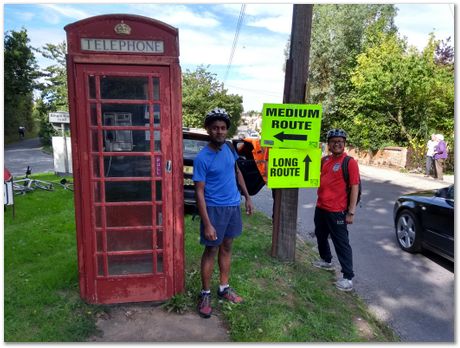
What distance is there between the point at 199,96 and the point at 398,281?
29132mm

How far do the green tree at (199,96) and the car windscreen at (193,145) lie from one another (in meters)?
23.9

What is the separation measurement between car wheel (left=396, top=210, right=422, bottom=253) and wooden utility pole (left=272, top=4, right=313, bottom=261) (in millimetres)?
2062

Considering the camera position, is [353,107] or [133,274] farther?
[353,107]

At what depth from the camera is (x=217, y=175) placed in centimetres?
338

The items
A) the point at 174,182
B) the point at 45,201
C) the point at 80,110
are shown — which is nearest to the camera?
the point at 80,110

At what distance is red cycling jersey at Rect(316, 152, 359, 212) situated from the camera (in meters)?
4.25

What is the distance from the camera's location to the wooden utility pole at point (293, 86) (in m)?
4.57

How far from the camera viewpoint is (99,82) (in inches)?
129

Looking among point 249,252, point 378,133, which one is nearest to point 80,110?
point 249,252

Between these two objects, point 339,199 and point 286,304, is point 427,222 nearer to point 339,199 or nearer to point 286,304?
point 339,199

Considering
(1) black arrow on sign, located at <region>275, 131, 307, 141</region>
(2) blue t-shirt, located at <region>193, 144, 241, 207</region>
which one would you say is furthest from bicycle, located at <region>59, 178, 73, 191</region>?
(2) blue t-shirt, located at <region>193, 144, 241, 207</region>

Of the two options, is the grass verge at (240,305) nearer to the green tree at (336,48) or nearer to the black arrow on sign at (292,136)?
the black arrow on sign at (292,136)

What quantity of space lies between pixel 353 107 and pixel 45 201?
58.8 feet

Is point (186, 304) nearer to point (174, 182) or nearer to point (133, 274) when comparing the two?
point (133, 274)
